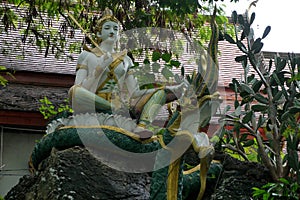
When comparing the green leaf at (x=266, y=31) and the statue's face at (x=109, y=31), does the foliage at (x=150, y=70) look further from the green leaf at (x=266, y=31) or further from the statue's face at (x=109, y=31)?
the green leaf at (x=266, y=31)

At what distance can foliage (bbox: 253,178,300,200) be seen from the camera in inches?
193

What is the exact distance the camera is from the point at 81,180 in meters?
5.54

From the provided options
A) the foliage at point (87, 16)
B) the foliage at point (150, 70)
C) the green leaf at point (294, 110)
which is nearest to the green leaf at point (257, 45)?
the green leaf at point (294, 110)

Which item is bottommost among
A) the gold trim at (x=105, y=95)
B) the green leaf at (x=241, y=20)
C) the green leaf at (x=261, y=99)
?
the gold trim at (x=105, y=95)

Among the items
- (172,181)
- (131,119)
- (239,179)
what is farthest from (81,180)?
(239,179)

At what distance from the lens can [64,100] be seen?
32.4ft

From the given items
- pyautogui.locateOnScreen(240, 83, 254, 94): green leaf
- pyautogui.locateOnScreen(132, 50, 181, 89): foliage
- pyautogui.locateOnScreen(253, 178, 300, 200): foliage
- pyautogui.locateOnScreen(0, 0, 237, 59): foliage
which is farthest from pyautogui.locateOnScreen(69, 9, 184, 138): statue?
pyautogui.locateOnScreen(0, 0, 237, 59): foliage

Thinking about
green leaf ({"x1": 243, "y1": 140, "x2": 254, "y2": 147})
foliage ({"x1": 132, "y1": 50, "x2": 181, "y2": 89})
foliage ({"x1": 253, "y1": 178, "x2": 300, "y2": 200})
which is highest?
foliage ({"x1": 132, "y1": 50, "x2": 181, "y2": 89})

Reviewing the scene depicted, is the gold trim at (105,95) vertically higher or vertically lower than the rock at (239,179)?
higher

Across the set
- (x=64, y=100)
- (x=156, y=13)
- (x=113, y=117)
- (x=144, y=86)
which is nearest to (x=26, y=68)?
(x=64, y=100)

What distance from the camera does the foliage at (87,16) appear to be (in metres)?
8.66

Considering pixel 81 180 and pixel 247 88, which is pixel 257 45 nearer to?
pixel 247 88

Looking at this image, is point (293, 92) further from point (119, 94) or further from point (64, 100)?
point (64, 100)

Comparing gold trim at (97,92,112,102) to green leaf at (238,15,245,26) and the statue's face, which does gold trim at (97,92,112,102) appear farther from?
green leaf at (238,15,245,26)
